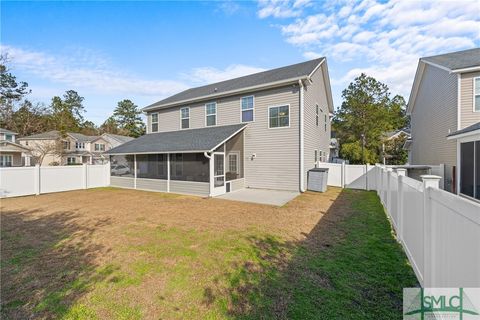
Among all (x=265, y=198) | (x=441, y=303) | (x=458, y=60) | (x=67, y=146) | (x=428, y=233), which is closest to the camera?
(x=441, y=303)

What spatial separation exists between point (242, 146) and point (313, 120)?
15.7 ft

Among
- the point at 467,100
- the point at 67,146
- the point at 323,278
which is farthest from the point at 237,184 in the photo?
the point at 67,146

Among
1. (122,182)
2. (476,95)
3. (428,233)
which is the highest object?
(476,95)

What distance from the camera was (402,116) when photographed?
3903cm

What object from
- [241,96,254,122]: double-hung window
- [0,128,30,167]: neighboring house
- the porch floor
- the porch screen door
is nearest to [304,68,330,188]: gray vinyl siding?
the porch floor

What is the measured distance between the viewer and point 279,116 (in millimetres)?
12383

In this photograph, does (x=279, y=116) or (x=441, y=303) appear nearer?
(x=441, y=303)

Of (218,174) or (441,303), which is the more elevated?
(218,174)

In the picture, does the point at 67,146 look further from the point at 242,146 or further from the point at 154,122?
the point at 242,146

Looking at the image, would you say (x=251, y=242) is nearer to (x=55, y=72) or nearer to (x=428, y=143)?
(x=428, y=143)

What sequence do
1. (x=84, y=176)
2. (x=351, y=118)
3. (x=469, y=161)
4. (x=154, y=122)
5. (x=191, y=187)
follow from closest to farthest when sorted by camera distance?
(x=469, y=161)
(x=191, y=187)
(x=84, y=176)
(x=154, y=122)
(x=351, y=118)

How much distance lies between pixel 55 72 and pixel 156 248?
18850 mm

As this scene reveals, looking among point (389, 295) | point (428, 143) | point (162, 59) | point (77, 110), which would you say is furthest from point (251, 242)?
point (77, 110)

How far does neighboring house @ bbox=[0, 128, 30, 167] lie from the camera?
1072 inches
